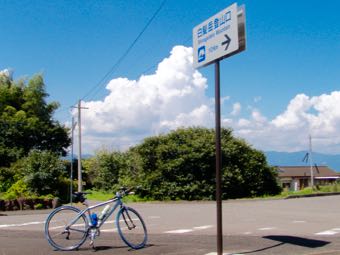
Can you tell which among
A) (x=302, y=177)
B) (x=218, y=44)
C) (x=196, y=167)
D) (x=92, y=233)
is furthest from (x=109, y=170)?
(x=302, y=177)

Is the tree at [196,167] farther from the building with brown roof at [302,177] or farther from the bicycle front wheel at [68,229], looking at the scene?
the building with brown roof at [302,177]

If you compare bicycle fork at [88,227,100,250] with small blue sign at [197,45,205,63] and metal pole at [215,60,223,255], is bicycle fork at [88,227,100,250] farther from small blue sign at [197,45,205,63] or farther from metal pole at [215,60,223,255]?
small blue sign at [197,45,205,63]

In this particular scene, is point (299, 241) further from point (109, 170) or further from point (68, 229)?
point (109, 170)

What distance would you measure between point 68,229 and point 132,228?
107 centimetres

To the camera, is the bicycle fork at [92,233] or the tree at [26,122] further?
the tree at [26,122]

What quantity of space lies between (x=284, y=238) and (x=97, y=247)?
370 centimetres

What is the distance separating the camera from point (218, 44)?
7.21 m

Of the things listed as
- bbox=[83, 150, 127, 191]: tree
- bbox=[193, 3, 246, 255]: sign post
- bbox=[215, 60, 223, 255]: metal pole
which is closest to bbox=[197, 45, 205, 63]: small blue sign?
bbox=[193, 3, 246, 255]: sign post

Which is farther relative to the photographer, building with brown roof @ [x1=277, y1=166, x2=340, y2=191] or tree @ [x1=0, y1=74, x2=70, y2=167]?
building with brown roof @ [x1=277, y1=166, x2=340, y2=191]

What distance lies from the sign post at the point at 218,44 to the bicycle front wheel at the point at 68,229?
2419 millimetres

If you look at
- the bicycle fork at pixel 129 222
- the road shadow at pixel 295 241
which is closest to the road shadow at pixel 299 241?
the road shadow at pixel 295 241

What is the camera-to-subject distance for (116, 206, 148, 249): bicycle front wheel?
312 inches

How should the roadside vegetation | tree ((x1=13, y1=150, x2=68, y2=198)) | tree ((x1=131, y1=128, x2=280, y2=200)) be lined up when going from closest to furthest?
1. tree ((x1=13, y1=150, x2=68, y2=198))
2. the roadside vegetation
3. tree ((x1=131, y1=128, x2=280, y2=200))

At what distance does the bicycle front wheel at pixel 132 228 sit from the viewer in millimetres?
7914
